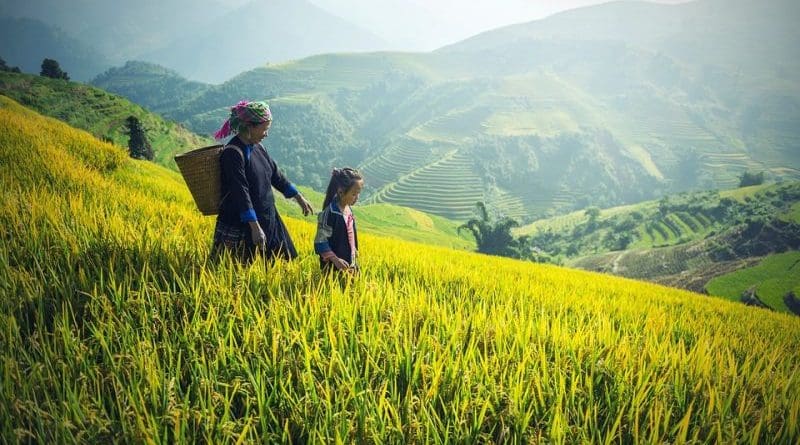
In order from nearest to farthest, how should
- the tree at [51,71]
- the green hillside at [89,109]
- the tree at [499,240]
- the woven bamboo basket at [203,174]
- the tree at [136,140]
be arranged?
the woven bamboo basket at [203,174] → the tree at [136,140] → the green hillside at [89,109] → the tree at [499,240] → the tree at [51,71]

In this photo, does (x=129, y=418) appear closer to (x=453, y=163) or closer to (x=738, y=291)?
(x=738, y=291)

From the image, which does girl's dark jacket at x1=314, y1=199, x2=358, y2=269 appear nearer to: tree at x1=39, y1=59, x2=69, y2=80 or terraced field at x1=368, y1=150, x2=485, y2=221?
tree at x1=39, y1=59, x2=69, y2=80

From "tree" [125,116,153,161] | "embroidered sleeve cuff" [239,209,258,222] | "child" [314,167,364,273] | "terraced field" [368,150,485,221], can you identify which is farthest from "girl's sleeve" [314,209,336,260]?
"terraced field" [368,150,485,221]

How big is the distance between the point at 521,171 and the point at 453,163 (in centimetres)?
3758

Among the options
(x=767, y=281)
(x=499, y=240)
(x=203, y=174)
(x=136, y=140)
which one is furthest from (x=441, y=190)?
(x=203, y=174)

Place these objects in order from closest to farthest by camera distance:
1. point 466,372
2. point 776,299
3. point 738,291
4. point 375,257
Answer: point 466,372 → point 375,257 → point 776,299 → point 738,291

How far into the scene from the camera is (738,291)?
3681cm

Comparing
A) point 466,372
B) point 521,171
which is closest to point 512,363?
point 466,372

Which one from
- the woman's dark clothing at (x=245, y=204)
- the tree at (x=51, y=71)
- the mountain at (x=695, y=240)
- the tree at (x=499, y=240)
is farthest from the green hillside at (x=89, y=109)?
the mountain at (x=695, y=240)

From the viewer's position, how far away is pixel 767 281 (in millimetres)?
31797

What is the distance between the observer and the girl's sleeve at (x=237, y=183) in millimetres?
3207

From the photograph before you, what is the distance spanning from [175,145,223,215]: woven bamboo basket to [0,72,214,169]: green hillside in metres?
58.5

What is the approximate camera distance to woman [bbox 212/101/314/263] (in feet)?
10.5

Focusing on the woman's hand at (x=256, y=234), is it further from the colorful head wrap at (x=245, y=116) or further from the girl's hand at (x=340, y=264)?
the colorful head wrap at (x=245, y=116)
